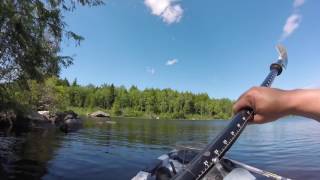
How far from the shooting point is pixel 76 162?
20562 millimetres

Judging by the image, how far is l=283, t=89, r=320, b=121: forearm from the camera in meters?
1.39

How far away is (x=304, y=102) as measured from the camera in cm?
141

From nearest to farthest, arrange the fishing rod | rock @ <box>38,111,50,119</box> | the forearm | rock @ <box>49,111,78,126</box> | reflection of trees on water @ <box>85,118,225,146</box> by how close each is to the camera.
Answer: the forearm
the fishing rod
reflection of trees on water @ <box>85,118,225,146</box>
rock @ <box>38,111,50,119</box>
rock @ <box>49,111,78,126</box>

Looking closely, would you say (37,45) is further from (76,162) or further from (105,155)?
(105,155)

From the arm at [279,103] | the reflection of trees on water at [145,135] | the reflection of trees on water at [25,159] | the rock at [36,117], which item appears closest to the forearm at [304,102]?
the arm at [279,103]

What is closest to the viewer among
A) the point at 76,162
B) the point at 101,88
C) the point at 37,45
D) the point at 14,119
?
the point at 37,45

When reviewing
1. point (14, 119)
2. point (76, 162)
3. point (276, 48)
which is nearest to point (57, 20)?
point (76, 162)

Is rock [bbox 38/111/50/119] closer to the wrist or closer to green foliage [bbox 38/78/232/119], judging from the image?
the wrist

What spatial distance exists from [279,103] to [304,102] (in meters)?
0.11

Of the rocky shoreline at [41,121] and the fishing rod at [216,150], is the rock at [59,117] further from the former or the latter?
the fishing rod at [216,150]

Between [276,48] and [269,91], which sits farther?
[276,48]

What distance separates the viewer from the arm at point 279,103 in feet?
4.62

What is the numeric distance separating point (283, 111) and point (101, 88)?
200219 mm

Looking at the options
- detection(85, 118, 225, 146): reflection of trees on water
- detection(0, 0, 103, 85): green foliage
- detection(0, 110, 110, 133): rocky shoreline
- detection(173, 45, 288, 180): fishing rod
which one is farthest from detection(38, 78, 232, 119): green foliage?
detection(173, 45, 288, 180): fishing rod
